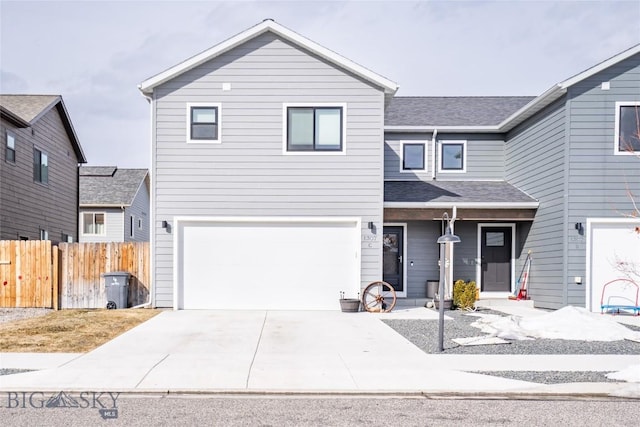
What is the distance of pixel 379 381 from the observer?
7371 millimetres

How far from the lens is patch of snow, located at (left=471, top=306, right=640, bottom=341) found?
10695 mm

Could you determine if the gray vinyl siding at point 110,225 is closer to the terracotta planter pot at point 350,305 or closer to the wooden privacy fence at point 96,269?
the wooden privacy fence at point 96,269

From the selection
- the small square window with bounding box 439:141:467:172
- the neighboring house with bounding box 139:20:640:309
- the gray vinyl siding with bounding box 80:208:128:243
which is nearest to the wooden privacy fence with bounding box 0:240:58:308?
the neighboring house with bounding box 139:20:640:309

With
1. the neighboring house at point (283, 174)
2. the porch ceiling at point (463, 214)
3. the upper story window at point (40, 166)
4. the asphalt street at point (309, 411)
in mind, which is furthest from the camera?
the upper story window at point (40, 166)

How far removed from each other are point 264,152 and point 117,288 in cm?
516

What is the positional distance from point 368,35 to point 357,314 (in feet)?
25.6

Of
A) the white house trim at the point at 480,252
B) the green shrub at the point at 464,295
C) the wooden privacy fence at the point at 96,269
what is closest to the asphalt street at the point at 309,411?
the green shrub at the point at 464,295

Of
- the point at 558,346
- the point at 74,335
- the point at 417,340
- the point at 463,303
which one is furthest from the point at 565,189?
the point at 74,335

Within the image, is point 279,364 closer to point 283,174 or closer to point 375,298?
point 375,298

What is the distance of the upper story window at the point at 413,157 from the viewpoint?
725 inches

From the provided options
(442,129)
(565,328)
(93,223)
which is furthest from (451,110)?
(93,223)

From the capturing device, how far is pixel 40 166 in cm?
2058

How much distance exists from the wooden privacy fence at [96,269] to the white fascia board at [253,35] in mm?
4306

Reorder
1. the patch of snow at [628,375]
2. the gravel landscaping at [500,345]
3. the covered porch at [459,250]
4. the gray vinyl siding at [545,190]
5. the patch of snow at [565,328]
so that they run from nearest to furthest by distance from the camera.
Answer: the patch of snow at [628,375]
the gravel landscaping at [500,345]
the patch of snow at [565,328]
the gray vinyl siding at [545,190]
the covered porch at [459,250]
